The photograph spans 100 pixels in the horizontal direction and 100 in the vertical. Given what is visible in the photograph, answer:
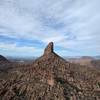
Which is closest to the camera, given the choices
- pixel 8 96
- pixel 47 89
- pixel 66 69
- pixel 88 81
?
pixel 8 96

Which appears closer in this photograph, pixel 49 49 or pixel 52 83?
pixel 52 83

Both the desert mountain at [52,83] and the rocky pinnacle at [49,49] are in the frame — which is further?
the rocky pinnacle at [49,49]

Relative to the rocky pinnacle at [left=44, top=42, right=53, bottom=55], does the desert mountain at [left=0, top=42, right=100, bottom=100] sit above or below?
below

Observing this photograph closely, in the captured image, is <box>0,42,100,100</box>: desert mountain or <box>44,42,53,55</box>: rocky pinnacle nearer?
<box>0,42,100,100</box>: desert mountain

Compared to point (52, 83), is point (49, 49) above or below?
above

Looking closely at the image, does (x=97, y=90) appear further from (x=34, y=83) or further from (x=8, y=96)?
(x=8, y=96)

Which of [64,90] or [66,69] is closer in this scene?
[64,90]

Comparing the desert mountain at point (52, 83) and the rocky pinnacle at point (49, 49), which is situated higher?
the rocky pinnacle at point (49, 49)

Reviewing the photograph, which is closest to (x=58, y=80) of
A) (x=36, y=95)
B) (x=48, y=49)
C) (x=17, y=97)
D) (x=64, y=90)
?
(x=64, y=90)
